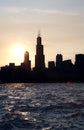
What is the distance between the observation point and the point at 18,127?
1503 inches

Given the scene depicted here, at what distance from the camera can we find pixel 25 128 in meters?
37.5

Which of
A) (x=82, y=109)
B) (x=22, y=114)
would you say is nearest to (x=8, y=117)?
(x=22, y=114)

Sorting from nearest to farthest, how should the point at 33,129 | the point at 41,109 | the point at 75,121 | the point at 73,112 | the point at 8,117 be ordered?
the point at 33,129, the point at 75,121, the point at 8,117, the point at 73,112, the point at 41,109

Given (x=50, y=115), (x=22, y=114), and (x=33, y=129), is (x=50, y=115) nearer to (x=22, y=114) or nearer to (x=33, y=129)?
(x=22, y=114)

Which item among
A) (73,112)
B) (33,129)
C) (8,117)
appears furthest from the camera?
(73,112)

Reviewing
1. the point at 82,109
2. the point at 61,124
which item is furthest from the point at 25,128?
the point at 82,109

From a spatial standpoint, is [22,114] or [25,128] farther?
[22,114]

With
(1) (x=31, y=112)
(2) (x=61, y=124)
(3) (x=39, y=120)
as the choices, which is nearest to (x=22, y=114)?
(1) (x=31, y=112)

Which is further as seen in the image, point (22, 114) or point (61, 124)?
point (22, 114)

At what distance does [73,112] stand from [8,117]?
7.55 m

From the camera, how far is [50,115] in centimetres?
4550

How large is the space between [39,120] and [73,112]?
7.17 meters

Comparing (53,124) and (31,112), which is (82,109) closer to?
(31,112)

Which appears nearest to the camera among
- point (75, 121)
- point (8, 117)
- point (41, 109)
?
point (75, 121)
